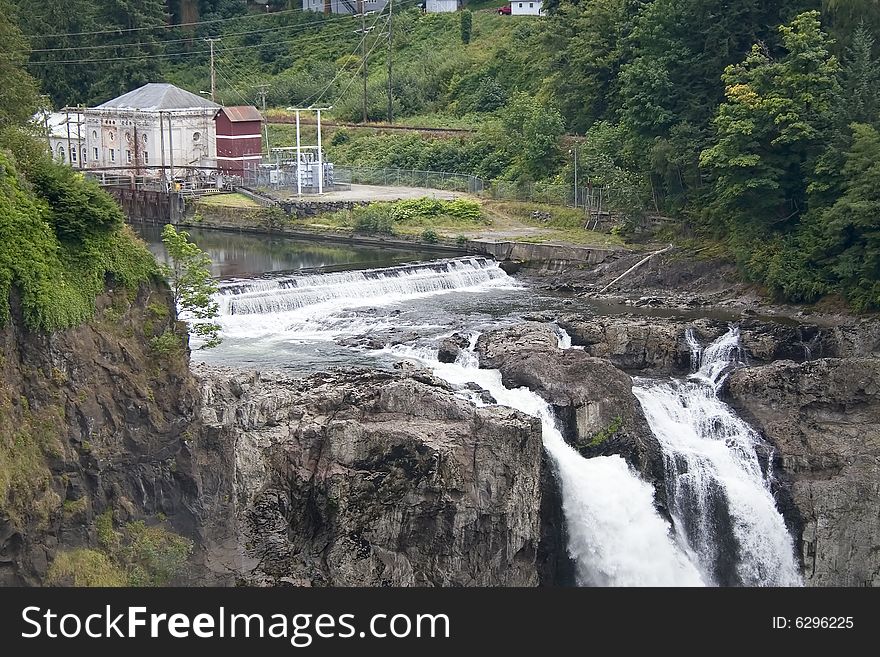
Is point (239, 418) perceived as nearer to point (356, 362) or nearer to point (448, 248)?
point (356, 362)

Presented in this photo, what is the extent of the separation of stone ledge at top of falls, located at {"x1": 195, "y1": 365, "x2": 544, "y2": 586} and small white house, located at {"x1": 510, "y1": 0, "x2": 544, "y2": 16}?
64.4m

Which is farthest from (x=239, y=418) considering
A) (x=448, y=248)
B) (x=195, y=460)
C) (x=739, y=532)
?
(x=448, y=248)

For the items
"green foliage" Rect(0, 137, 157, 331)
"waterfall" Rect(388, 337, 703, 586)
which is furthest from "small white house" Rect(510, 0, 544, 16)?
"green foliage" Rect(0, 137, 157, 331)

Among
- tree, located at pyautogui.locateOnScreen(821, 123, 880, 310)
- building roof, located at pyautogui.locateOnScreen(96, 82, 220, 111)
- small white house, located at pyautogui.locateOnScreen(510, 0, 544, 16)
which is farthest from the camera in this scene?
small white house, located at pyautogui.locateOnScreen(510, 0, 544, 16)

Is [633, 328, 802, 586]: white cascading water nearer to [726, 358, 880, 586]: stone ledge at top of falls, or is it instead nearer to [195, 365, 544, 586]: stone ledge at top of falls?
[726, 358, 880, 586]: stone ledge at top of falls

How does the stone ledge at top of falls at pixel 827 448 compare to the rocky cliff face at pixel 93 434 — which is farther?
the stone ledge at top of falls at pixel 827 448

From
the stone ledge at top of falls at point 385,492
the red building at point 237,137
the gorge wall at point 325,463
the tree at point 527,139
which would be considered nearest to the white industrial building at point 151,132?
the red building at point 237,137

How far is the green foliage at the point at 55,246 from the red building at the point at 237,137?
4297cm

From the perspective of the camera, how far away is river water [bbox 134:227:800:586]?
124ft

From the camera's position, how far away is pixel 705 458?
39.4 meters

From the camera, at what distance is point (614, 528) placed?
124 ft

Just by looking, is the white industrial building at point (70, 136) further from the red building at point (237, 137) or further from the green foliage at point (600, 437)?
the green foliage at point (600, 437)

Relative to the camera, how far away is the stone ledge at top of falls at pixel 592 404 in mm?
38875

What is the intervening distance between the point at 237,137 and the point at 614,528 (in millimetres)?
47510
